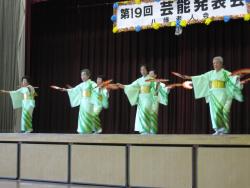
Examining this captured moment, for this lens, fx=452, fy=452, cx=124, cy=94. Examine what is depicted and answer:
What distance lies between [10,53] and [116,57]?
231cm

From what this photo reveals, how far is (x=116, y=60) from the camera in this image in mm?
9883

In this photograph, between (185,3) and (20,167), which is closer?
(20,167)

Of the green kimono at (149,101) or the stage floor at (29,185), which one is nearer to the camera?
the stage floor at (29,185)

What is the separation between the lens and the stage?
4.43 meters

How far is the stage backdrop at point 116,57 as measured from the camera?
8648 mm

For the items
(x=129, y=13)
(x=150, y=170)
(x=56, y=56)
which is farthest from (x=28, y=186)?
(x=56, y=56)

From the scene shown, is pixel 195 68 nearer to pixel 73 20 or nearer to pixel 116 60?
pixel 116 60

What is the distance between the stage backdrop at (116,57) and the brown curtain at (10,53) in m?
0.24

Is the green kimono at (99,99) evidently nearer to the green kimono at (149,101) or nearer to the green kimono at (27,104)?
the green kimono at (149,101)

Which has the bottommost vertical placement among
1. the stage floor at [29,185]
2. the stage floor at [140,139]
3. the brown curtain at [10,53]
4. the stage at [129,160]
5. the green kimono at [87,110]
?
the stage floor at [29,185]

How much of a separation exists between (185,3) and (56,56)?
369cm

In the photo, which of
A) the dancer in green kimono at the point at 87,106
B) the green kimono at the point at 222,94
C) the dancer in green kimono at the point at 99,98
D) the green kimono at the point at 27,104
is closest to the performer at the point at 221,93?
the green kimono at the point at 222,94

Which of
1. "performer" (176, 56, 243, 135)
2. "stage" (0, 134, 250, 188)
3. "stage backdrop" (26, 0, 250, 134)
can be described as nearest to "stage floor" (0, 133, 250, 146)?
"stage" (0, 134, 250, 188)

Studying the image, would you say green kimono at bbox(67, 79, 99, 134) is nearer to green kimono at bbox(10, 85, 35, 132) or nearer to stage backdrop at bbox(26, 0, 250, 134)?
green kimono at bbox(10, 85, 35, 132)
